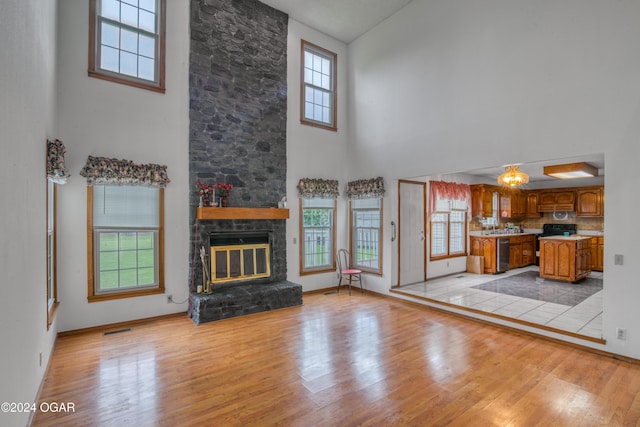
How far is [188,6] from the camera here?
493 cm

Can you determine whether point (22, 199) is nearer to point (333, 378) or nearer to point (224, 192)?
point (333, 378)

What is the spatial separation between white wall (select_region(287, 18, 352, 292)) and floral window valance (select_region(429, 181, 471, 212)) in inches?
78.5

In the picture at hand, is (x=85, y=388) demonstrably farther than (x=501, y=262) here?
No

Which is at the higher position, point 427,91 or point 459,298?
point 427,91

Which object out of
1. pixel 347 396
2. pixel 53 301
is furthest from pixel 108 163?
pixel 347 396

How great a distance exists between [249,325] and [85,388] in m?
1.98

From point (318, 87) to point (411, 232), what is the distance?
11.8 ft

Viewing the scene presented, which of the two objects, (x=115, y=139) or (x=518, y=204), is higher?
(x=115, y=139)

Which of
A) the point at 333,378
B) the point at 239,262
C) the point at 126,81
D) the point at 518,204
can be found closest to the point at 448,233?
the point at 518,204

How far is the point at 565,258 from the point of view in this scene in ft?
21.9

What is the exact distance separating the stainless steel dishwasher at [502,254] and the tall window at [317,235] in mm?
4244

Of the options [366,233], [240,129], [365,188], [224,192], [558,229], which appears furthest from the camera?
[558,229]

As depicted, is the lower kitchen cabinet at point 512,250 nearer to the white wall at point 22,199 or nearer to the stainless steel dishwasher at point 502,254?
the stainless steel dishwasher at point 502,254

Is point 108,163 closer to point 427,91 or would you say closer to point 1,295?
point 1,295
